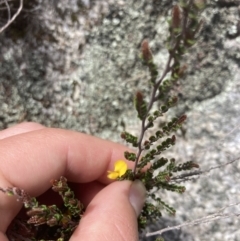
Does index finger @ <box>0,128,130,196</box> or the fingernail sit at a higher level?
index finger @ <box>0,128,130,196</box>

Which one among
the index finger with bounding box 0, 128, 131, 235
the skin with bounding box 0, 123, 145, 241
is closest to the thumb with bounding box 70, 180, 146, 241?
the skin with bounding box 0, 123, 145, 241

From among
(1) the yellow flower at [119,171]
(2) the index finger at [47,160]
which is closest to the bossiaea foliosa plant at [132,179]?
(1) the yellow flower at [119,171]

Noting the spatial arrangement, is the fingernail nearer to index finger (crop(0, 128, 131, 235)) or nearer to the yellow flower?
the yellow flower

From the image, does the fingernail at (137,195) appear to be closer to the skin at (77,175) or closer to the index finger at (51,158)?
the skin at (77,175)

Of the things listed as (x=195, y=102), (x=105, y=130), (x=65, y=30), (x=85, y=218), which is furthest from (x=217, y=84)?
(x=85, y=218)

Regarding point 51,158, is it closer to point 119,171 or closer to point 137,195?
point 119,171

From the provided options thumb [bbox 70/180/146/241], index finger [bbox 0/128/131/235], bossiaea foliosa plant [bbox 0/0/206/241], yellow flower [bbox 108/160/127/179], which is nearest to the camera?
bossiaea foliosa plant [bbox 0/0/206/241]

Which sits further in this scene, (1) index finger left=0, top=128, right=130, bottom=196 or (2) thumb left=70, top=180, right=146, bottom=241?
(1) index finger left=0, top=128, right=130, bottom=196

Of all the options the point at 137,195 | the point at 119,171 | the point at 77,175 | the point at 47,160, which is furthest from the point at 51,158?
the point at 137,195

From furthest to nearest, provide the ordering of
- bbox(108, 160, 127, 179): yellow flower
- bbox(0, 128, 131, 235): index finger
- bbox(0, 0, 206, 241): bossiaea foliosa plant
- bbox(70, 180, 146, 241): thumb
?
1. bbox(108, 160, 127, 179): yellow flower
2. bbox(0, 128, 131, 235): index finger
3. bbox(70, 180, 146, 241): thumb
4. bbox(0, 0, 206, 241): bossiaea foliosa plant
